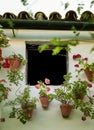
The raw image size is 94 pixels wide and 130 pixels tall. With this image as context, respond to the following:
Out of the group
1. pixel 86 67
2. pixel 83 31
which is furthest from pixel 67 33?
pixel 86 67

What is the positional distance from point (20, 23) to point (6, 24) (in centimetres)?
28

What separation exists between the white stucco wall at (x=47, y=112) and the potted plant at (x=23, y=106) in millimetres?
153

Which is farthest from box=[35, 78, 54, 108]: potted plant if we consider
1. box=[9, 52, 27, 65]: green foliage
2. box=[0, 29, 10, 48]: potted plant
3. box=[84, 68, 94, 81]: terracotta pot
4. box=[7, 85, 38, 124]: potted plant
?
box=[0, 29, 10, 48]: potted plant

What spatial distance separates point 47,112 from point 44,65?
3.71ft

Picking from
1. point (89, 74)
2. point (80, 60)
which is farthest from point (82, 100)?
point (80, 60)

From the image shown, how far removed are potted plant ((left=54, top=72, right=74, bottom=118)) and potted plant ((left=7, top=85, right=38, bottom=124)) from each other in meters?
0.47

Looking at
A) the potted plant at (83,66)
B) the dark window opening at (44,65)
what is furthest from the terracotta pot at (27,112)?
the potted plant at (83,66)

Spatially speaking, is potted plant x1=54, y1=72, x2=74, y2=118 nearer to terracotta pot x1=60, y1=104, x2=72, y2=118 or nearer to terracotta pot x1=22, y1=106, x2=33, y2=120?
terracotta pot x1=60, y1=104, x2=72, y2=118

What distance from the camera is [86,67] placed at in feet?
21.8

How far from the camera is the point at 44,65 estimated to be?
719cm

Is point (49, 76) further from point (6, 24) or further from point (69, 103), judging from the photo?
point (6, 24)

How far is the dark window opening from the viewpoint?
7.02 m

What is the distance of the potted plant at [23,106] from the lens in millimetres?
6320

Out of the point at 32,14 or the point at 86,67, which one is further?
the point at 32,14
